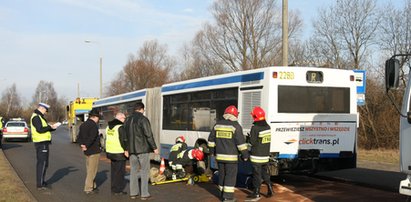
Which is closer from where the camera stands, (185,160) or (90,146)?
(90,146)

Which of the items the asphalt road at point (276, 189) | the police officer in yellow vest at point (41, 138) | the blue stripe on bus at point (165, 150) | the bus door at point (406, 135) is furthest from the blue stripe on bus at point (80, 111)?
the bus door at point (406, 135)

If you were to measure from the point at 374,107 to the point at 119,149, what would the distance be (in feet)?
52.5

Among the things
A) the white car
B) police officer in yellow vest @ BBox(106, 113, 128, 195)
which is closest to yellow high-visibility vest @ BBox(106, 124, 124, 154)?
police officer in yellow vest @ BBox(106, 113, 128, 195)

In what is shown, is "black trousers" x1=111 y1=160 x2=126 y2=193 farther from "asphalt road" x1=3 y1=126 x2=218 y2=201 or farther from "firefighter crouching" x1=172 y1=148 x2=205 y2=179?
"firefighter crouching" x1=172 y1=148 x2=205 y2=179

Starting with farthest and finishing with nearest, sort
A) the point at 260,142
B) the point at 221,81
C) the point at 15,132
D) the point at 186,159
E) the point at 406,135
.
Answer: the point at 15,132, the point at 221,81, the point at 186,159, the point at 260,142, the point at 406,135

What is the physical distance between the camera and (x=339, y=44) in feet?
92.0

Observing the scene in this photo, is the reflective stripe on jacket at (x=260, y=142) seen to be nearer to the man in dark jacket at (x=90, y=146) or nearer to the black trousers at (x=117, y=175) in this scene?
the black trousers at (x=117, y=175)

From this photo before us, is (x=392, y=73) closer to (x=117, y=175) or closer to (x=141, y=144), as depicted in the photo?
(x=141, y=144)

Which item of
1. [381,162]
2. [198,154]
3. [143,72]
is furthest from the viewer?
[143,72]

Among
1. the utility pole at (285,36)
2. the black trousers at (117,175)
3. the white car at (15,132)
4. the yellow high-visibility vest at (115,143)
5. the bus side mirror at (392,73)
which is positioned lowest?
the white car at (15,132)

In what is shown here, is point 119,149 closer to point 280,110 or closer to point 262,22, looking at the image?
point 280,110

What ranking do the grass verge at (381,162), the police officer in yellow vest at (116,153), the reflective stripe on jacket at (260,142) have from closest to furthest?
the reflective stripe on jacket at (260,142), the police officer in yellow vest at (116,153), the grass verge at (381,162)

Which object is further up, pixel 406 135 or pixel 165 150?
pixel 406 135

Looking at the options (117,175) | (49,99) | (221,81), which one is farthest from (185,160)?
(49,99)
